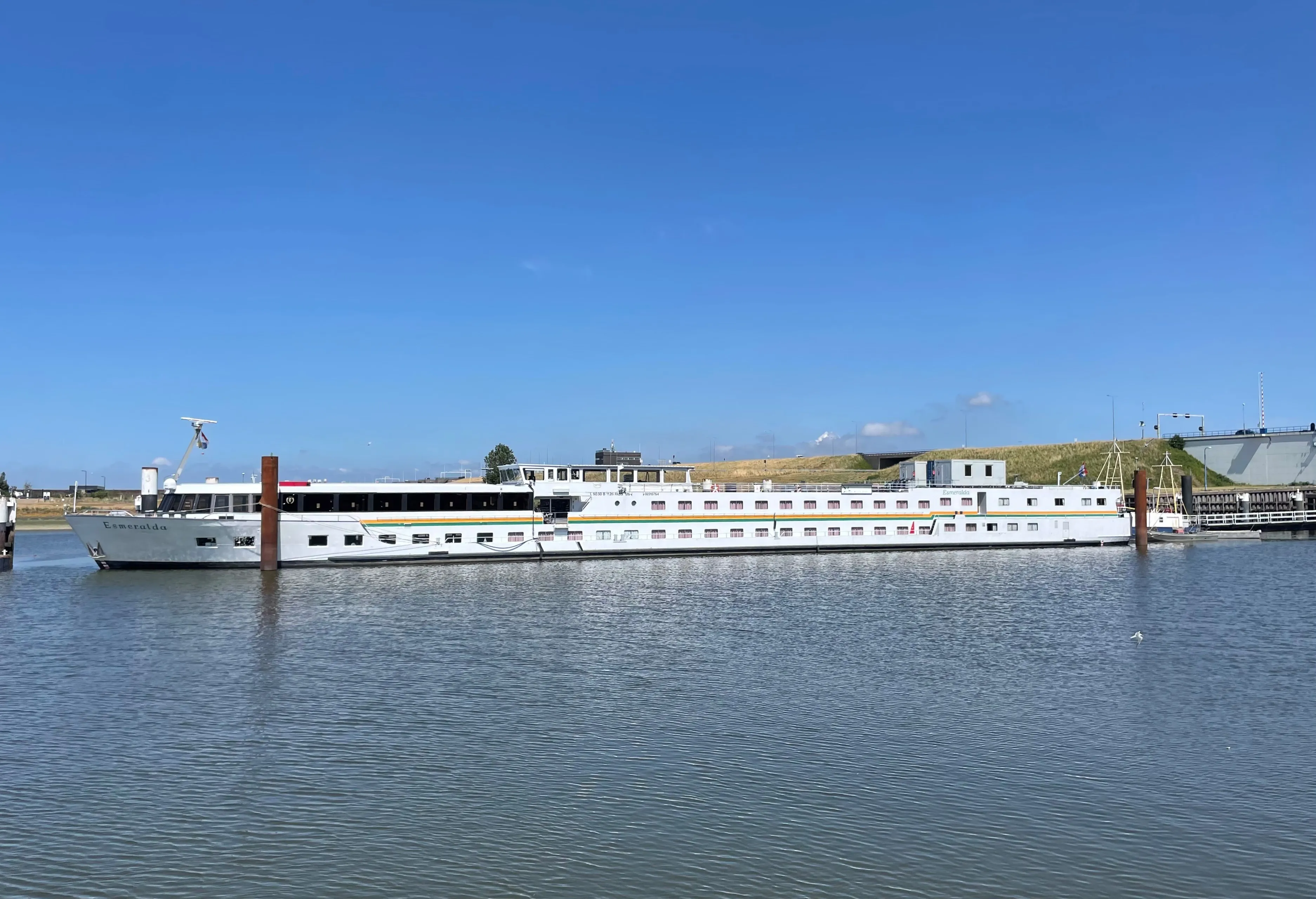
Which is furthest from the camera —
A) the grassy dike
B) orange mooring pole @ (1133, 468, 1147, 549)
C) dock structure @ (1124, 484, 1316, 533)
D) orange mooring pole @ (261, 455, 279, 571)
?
the grassy dike

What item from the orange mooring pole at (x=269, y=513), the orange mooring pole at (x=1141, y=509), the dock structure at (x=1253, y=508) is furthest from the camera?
the dock structure at (x=1253, y=508)

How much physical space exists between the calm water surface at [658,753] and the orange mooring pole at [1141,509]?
44.2 metres

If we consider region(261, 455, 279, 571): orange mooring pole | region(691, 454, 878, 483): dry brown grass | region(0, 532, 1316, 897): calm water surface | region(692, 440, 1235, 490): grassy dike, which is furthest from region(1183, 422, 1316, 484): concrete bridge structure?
region(261, 455, 279, 571): orange mooring pole

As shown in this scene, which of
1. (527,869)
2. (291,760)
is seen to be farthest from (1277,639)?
(291,760)

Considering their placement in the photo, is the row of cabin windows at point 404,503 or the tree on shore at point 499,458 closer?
Result: the row of cabin windows at point 404,503

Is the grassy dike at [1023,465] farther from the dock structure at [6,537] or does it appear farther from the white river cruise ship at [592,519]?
the dock structure at [6,537]

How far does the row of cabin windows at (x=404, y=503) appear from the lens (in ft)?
218

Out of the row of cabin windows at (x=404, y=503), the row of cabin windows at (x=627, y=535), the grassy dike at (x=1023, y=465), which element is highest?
the grassy dike at (x=1023, y=465)

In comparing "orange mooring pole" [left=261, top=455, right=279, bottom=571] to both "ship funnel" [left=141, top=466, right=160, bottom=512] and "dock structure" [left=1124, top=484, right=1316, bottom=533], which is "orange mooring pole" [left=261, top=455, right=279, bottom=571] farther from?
"dock structure" [left=1124, top=484, right=1316, bottom=533]

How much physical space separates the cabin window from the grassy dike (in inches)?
2908

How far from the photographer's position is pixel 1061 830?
1777 centimetres

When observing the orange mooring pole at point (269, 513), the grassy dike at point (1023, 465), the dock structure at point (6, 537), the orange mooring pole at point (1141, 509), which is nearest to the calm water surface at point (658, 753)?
the orange mooring pole at point (269, 513)

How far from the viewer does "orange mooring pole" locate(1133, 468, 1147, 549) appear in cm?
8850

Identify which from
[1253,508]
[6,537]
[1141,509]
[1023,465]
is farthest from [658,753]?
[1023,465]
